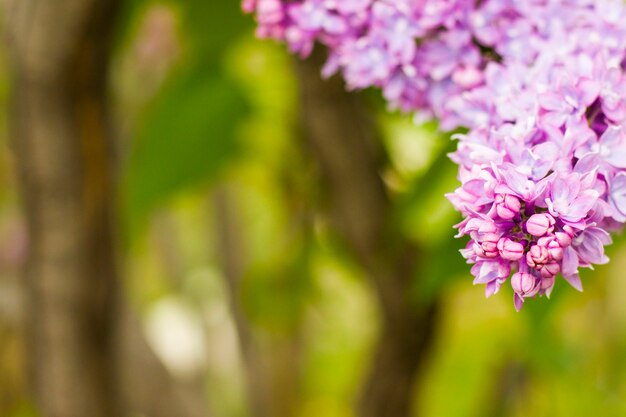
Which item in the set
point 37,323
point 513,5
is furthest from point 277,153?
point 513,5

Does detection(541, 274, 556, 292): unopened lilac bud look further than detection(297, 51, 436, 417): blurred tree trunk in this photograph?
No

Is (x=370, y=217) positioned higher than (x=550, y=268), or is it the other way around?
(x=550, y=268)

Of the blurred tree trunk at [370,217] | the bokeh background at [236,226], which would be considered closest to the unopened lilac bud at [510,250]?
the bokeh background at [236,226]

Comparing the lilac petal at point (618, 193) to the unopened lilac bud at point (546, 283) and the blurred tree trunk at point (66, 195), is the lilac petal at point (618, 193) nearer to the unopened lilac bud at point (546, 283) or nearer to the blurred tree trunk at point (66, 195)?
the unopened lilac bud at point (546, 283)

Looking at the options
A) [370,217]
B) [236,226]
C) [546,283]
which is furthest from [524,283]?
[236,226]

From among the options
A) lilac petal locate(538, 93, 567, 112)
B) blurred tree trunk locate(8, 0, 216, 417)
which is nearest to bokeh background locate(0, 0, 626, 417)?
blurred tree trunk locate(8, 0, 216, 417)

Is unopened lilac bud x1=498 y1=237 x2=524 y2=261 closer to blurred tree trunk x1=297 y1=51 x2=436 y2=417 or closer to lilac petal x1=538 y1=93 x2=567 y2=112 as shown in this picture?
lilac petal x1=538 y1=93 x2=567 y2=112

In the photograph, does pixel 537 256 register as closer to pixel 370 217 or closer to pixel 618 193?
pixel 618 193
